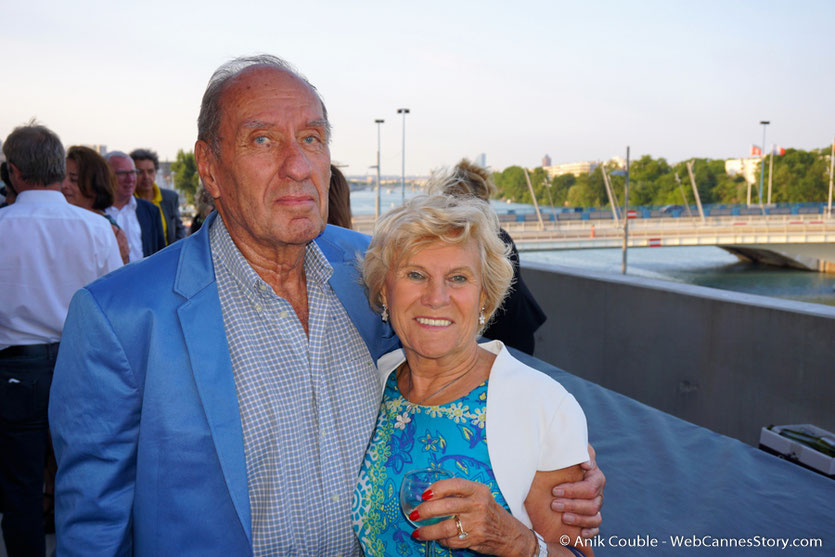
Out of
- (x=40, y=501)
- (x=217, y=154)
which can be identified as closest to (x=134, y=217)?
(x=40, y=501)

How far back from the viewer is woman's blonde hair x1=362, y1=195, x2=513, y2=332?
5.99 ft

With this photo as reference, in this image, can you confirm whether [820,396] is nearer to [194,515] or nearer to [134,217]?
[194,515]

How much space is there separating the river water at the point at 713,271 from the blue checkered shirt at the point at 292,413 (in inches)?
1497

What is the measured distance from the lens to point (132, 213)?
5.68 meters

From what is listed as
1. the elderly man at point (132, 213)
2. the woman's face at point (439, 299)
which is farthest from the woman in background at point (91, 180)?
the woman's face at point (439, 299)

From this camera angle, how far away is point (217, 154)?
1.79m

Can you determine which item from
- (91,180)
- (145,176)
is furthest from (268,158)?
(145,176)

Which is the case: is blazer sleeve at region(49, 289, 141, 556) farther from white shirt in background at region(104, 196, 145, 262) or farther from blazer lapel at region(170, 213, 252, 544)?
white shirt in background at region(104, 196, 145, 262)

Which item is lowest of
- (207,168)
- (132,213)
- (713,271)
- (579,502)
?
(713,271)

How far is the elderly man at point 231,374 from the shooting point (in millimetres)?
1460

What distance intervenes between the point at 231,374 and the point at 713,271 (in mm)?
60309

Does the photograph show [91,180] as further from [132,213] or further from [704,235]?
[704,235]

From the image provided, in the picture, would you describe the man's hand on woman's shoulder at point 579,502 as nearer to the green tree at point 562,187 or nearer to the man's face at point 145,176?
the man's face at point 145,176

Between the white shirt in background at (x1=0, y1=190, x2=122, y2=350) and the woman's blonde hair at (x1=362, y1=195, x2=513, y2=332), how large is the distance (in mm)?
2144
